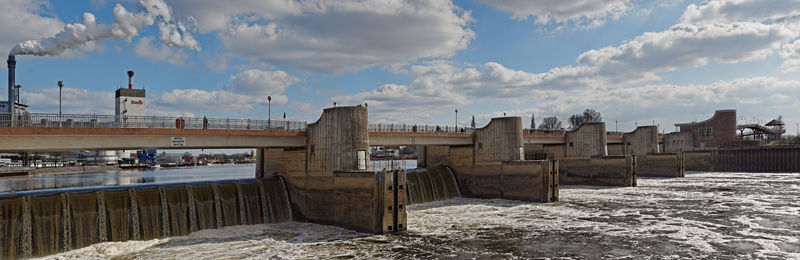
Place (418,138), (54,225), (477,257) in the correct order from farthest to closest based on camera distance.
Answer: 1. (418,138)
2. (54,225)
3. (477,257)

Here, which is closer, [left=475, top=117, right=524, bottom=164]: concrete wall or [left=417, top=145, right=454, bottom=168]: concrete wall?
[left=475, top=117, right=524, bottom=164]: concrete wall

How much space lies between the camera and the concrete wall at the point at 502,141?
178 feet

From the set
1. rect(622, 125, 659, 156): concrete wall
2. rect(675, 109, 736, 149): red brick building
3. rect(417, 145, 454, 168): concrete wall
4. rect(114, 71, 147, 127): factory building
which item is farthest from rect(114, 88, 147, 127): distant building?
rect(675, 109, 736, 149): red brick building

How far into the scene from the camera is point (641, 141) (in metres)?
89.2

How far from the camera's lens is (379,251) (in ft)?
91.5

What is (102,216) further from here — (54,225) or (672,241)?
(672,241)

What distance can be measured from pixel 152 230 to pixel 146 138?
20.9 ft

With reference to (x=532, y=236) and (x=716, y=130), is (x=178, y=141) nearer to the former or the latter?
(x=532, y=236)

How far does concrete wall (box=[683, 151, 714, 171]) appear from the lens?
106875mm

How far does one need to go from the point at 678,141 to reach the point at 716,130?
11.4 m


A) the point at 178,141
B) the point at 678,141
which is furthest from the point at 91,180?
the point at 678,141

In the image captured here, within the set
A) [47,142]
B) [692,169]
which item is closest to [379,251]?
[47,142]

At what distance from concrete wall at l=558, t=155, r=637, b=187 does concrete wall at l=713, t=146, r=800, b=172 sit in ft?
177

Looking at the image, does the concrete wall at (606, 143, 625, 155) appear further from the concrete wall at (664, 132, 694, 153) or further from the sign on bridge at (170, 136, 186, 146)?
the sign on bridge at (170, 136, 186, 146)
